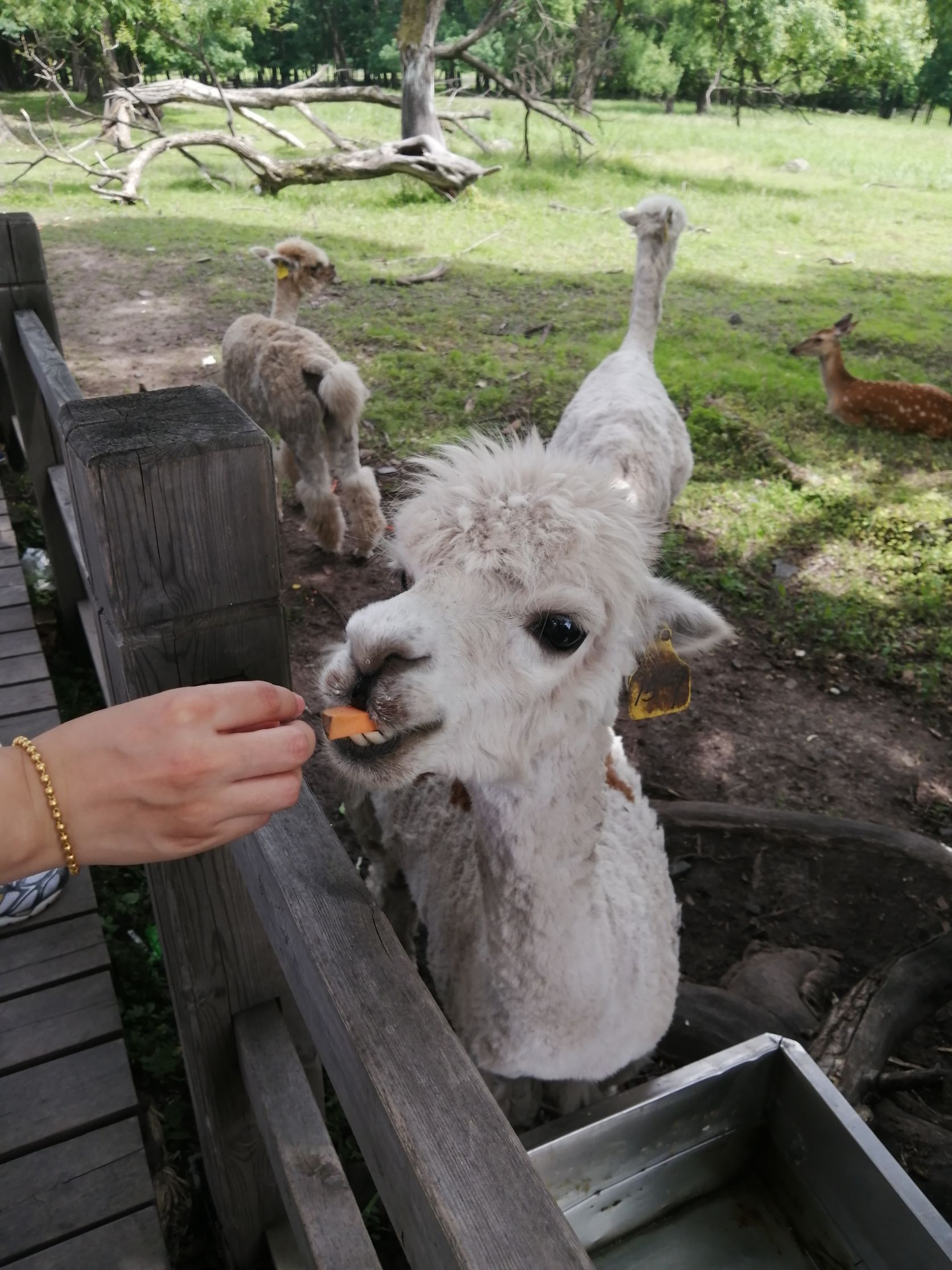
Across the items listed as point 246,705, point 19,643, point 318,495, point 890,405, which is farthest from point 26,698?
point 890,405

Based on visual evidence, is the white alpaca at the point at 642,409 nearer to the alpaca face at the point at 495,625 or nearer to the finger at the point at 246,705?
the alpaca face at the point at 495,625

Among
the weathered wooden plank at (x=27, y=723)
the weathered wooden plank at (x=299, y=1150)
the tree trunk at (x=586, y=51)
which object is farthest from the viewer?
the tree trunk at (x=586, y=51)

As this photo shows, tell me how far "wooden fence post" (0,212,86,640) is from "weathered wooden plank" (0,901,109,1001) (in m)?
1.50

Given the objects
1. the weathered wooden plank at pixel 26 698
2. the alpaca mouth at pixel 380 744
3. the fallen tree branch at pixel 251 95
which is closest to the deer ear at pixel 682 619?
the alpaca mouth at pixel 380 744

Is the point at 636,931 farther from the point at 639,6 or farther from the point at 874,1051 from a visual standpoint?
the point at 639,6

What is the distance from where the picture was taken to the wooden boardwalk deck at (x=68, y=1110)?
167cm

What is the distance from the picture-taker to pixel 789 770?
377 cm

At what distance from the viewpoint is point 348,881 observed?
44.9 inches

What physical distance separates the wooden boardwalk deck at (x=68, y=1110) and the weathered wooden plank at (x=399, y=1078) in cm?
95

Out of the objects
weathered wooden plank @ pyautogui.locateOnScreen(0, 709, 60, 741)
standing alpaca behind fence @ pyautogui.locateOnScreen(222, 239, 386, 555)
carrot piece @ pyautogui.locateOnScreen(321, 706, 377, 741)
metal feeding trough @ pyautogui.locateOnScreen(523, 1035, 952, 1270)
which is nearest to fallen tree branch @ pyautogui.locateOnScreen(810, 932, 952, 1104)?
metal feeding trough @ pyautogui.locateOnScreen(523, 1035, 952, 1270)

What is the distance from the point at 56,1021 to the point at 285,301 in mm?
5027

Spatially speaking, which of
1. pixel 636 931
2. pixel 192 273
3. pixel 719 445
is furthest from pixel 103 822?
pixel 192 273

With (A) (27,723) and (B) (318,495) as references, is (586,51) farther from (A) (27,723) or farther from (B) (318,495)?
(A) (27,723)

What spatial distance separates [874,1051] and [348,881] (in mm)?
2078
